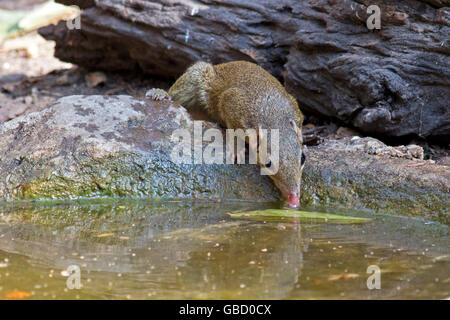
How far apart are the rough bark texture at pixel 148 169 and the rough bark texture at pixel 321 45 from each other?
752 millimetres

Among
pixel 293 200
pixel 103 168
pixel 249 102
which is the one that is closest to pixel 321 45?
pixel 249 102

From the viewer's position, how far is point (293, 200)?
5828mm

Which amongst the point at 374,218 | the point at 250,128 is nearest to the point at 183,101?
the point at 250,128

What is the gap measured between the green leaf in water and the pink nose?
12 centimetres

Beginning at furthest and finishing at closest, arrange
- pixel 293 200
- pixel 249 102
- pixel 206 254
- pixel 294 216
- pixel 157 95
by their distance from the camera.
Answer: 1. pixel 157 95
2. pixel 249 102
3. pixel 293 200
4. pixel 294 216
5. pixel 206 254

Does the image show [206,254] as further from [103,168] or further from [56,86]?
[56,86]

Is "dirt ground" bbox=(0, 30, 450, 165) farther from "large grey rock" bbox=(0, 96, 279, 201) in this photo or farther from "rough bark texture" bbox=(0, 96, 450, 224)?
"large grey rock" bbox=(0, 96, 279, 201)

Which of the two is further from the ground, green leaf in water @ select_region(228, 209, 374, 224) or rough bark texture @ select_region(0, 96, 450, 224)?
rough bark texture @ select_region(0, 96, 450, 224)

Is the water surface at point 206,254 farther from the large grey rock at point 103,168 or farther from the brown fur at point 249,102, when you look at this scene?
the brown fur at point 249,102

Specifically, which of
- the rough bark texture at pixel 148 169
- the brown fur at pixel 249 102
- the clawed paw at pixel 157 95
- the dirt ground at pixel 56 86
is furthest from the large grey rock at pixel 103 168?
the dirt ground at pixel 56 86

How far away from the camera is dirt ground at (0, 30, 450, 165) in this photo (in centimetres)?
806

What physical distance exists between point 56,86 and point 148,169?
530cm

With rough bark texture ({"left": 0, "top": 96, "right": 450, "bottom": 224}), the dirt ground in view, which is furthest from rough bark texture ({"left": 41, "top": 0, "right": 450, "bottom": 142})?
rough bark texture ({"left": 0, "top": 96, "right": 450, "bottom": 224})

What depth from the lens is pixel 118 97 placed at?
7176 millimetres
